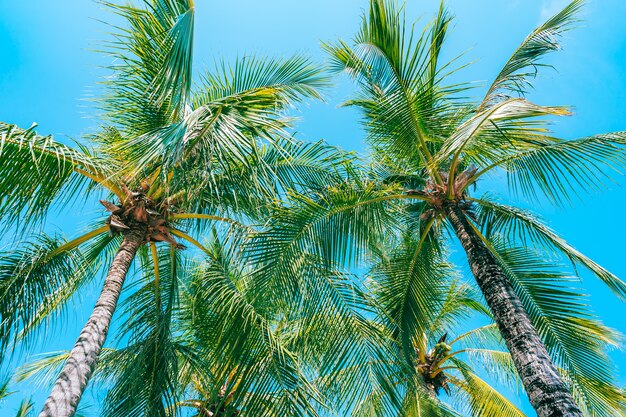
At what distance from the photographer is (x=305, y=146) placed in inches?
301

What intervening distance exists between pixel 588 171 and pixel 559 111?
5.06 ft

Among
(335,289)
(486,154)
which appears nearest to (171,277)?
(335,289)

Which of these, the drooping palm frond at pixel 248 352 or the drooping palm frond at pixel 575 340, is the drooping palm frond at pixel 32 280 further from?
the drooping palm frond at pixel 575 340

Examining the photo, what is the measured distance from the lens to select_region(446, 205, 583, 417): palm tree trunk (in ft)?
15.1

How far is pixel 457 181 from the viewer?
22.3 ft

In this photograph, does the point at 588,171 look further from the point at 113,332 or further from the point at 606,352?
the point at 113,332

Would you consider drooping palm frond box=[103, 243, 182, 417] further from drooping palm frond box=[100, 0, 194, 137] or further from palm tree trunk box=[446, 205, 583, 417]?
palm tree trunk box=[446, 205, 583, 417]

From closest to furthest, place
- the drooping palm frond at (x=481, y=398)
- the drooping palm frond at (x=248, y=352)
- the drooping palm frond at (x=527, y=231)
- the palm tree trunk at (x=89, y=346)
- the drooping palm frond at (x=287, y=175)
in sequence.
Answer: the palm tree trunk at (x=89, y=346) < the drooping palm frond at (x=248, y=352) < the drooping palm frond at (x=527, y=231) < the drooping palm frond at (x=287, y=175) < the drooping palm frond at (x=481, y=398)

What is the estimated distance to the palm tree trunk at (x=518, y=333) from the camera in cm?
459

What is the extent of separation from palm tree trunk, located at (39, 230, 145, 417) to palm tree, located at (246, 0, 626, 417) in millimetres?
1683

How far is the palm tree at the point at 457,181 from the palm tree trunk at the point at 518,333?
15 millimetres

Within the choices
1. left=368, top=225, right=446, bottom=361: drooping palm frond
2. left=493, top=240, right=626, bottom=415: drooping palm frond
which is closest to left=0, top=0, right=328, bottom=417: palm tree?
left=368, top=225, right=446, bottom=361: drooping palm frond

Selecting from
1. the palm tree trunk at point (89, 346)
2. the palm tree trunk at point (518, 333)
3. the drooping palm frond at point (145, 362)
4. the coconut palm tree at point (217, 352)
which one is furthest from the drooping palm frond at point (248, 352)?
the palm tree trunk at point (518, 333)

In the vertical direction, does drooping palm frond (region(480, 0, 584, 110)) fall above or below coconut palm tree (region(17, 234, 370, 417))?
above
